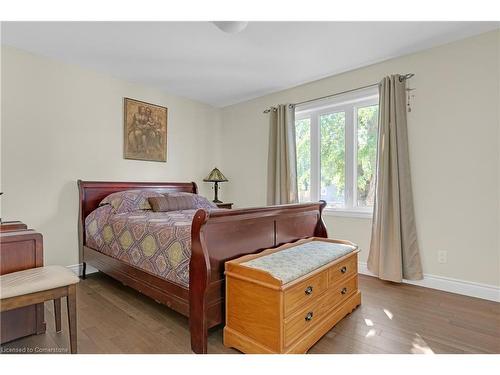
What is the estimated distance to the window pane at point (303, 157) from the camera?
12.3 feet

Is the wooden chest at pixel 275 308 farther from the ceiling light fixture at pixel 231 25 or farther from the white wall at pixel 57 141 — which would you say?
the white wall at pixel 57 141

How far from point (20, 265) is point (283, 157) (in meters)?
2.90

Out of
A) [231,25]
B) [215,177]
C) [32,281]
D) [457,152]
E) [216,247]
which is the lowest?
[32,281]

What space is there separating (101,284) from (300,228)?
215 centimetres

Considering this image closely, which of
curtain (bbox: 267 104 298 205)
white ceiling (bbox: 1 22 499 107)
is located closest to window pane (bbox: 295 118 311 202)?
curtain (bbox: 267 104 298 205)

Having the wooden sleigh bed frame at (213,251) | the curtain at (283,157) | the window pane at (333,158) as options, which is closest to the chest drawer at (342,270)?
the wooden sleigh bed frame at (213,251)

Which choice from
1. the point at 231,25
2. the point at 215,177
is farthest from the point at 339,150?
the point at 231,25

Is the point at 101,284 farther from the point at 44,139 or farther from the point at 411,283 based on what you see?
the point at 411,283

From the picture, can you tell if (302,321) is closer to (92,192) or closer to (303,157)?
(303,157)

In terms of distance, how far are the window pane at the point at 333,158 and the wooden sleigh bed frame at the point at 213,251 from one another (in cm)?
77

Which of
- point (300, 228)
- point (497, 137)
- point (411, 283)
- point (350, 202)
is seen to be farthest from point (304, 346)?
point (497, 137)

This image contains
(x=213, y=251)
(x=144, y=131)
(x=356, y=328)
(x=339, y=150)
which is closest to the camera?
(x=213, y=251)

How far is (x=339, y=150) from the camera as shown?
3.46 meters

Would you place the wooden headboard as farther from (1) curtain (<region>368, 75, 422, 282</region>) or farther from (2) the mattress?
(1) curtain (<region>368, 75, 422, 282</region>)
